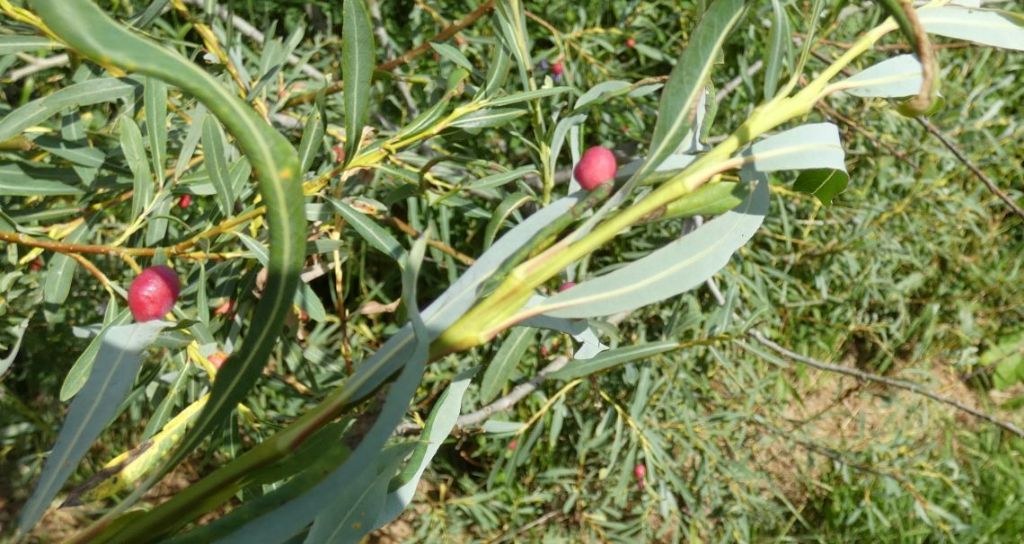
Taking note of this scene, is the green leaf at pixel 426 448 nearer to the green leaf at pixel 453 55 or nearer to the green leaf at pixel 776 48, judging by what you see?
the green leaf at pixel 776 48

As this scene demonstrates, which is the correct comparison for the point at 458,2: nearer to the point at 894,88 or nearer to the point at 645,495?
the point at 645,495

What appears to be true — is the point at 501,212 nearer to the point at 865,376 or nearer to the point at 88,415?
the point at 88,415

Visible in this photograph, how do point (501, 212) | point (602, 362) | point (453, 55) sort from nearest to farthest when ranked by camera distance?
point (602, 362) → point (501, 212) → point (453, 55)

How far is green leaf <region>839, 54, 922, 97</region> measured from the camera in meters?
0.58

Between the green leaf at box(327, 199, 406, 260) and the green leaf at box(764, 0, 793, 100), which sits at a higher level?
the green leaf at box(764, 0, 793, 100)

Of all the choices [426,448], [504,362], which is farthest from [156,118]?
[426,448]

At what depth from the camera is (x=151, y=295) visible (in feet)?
2.83

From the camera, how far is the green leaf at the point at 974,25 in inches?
23.1

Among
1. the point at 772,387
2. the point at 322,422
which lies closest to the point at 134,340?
the point at 322,422

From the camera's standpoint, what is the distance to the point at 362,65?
78cm

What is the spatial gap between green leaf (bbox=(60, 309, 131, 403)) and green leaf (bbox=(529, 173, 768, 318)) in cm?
58

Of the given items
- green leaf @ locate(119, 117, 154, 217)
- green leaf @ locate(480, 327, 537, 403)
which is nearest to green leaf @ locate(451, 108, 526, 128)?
green leaf @ locate(480, 327, 537, 403)

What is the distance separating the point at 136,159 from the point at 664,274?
70 centimetres

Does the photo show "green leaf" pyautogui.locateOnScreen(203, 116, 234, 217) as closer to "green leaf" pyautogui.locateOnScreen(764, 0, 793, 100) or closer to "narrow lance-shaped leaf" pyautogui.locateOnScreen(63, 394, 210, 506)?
"narrow lance-shaped leaf" pyautogui.locateOnScreen(63, 394, 210, 506)
